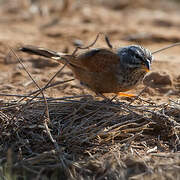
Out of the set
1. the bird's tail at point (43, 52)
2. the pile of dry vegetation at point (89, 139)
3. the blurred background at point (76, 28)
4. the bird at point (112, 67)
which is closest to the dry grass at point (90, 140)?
the pile of dry vegetation at point (89, 139)

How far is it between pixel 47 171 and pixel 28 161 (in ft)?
0.76

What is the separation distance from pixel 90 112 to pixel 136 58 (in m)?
1.03

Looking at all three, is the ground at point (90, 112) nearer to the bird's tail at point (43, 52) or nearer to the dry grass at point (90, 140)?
the dry grass at point (90, 140)

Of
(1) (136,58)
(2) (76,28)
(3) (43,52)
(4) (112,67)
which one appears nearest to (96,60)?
(4) (112,67)

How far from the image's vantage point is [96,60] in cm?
584

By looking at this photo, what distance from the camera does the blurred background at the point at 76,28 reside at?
23.4ft

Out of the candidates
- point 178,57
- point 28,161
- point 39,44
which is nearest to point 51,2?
point 39,44

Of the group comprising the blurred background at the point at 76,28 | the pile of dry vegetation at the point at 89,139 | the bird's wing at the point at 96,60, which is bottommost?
the pile of dry vegetation at the point at 89,139

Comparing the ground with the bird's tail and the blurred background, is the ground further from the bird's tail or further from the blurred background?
the bird's tail

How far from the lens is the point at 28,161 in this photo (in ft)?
14.3

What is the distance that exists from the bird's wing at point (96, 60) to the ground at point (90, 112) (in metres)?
0.44

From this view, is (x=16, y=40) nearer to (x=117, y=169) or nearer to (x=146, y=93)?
(x=146, y=93)

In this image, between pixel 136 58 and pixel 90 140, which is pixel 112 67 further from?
pixel 90 140

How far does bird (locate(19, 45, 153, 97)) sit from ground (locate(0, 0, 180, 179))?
231mm
